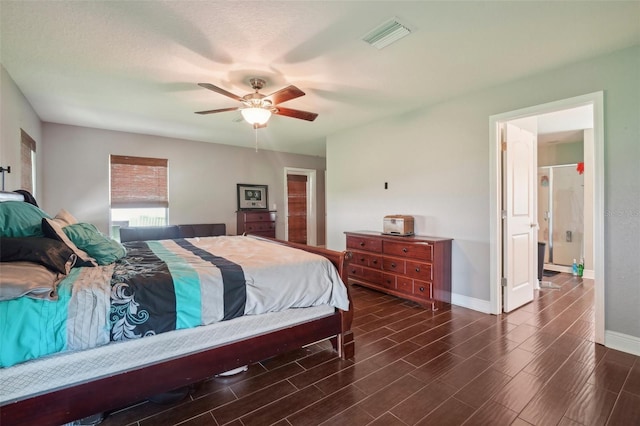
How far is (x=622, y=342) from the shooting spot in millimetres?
2455

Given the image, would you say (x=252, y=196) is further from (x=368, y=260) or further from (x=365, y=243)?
(x=368, y=260)

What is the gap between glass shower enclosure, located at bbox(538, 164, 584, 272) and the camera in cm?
516

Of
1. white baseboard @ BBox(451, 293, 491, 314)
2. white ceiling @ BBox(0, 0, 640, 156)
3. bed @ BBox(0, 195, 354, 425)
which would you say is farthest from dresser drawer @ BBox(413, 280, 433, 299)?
white ceiling @ BBox(0, 0, 640, 156)

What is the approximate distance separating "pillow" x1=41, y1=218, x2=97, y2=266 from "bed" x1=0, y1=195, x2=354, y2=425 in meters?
0.02

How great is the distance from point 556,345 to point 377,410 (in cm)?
187

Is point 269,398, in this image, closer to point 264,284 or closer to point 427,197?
point 264,284

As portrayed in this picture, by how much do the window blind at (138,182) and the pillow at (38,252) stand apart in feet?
12.3

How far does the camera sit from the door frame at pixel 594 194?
8.35 feet

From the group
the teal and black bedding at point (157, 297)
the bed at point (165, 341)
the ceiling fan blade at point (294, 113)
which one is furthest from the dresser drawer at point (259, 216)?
the bed at point (165, 341)

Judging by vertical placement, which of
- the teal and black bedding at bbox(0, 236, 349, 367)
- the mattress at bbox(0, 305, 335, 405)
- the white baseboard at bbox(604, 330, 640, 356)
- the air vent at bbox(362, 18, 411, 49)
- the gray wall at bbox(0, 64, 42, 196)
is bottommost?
the white baseboard at bbox(604, 330, 640, 356)

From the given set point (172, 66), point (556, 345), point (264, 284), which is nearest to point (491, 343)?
point (556, 345)

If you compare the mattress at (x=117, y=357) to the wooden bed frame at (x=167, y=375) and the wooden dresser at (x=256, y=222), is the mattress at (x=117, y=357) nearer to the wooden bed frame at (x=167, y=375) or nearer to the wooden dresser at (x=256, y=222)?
the wooden bed frame at (x=167, y=375)

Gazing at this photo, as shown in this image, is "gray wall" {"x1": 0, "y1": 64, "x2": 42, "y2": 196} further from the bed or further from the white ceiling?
the bed

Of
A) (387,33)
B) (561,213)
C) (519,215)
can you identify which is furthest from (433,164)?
(561,213)
